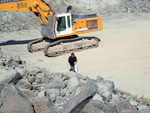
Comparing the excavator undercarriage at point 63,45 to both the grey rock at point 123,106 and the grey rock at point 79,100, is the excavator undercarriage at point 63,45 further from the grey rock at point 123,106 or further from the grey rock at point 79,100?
the grey rock at point 79,100

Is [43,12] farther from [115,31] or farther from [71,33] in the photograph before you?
[115,31]

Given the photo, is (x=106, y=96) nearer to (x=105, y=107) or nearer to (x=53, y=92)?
(x=105, y=107)

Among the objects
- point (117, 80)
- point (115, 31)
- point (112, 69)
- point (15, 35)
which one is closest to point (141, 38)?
point (115, 31)

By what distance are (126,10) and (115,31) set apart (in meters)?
9.84

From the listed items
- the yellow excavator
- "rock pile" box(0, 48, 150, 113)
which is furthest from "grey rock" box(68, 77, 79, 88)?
the yellow excavator

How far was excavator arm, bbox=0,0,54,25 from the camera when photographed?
13607 mm

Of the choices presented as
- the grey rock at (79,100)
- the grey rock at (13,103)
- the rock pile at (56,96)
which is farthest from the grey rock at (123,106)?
the grey rock at (13,103)

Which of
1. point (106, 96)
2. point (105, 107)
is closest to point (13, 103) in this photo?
point (105, 107)

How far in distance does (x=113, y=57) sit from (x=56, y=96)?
6.92 m

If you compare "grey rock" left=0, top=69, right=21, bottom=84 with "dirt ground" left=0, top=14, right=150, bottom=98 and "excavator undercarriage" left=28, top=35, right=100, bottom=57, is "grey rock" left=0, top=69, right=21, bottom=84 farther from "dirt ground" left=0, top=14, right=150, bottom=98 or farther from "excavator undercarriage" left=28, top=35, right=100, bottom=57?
"excavator undercarriage" left=28, top=35, right=100, bottom=57

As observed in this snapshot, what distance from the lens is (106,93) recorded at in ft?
23.1

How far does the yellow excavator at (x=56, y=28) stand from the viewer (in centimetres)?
1354

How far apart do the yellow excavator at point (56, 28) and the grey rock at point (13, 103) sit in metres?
8.32

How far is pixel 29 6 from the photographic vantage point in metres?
13.9
